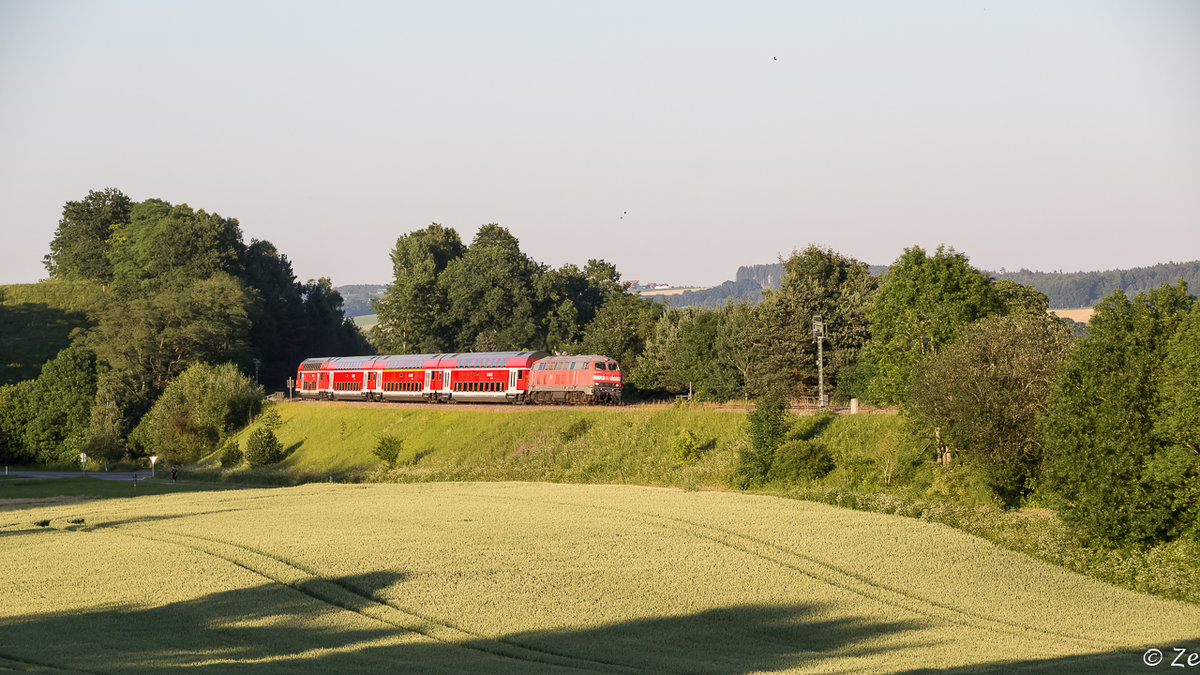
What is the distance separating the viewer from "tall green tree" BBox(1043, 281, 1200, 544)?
36469 millimetres

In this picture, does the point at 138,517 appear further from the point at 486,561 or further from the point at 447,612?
the point at 447,612

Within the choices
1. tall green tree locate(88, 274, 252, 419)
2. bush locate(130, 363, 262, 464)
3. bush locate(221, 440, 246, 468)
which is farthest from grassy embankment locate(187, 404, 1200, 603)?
tall green tree locate(88, 274, 252, 419)

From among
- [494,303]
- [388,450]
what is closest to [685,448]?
[388,450]

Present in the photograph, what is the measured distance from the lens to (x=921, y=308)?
61.2m

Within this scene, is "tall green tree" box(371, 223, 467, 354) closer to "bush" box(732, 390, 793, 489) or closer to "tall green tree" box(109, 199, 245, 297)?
"tall green tree" box(109, 199, 245, 297)

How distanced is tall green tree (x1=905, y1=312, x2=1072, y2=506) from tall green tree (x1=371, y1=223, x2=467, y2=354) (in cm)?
9592

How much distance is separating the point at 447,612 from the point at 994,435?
92.9 feet

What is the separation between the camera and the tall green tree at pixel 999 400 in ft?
149

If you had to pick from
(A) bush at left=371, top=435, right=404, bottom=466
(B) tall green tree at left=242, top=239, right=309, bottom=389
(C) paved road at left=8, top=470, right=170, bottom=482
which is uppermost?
(B) tall green tree at left=242, top=239, right=309, bottom=389

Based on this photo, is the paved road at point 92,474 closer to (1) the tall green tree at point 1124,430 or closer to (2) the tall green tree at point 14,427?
(2) the tall green tree at point 14,427

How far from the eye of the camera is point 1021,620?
2859 cm

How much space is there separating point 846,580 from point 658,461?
1100 inches

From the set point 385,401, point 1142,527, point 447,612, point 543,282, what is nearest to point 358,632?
point 447,612

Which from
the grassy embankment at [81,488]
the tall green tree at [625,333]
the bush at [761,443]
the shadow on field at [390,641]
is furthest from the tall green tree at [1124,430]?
the tall green tree at [625,333]
